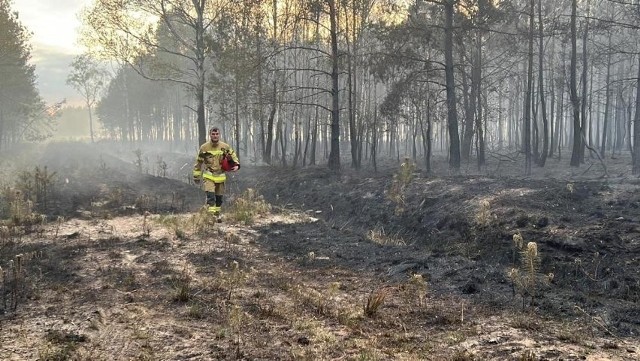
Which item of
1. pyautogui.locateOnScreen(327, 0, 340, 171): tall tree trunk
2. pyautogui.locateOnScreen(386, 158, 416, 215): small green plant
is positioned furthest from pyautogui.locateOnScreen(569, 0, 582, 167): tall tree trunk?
pyautogui.locateOnScreen(386, 158, 416, 215): small green plant

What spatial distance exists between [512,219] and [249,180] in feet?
41.9

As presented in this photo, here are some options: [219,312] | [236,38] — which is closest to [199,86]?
[236,38]

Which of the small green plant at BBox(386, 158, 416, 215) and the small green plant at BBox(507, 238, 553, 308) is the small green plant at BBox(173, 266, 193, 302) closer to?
the small green plant at BBox(507, 238, 553, 308)

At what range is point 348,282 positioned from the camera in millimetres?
5953

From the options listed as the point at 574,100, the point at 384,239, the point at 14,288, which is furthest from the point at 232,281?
the point at 574,100

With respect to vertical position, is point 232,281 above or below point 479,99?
below

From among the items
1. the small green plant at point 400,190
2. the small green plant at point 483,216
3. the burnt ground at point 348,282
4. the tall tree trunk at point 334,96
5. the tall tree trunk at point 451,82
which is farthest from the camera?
the tall tree trunk at point 451,82

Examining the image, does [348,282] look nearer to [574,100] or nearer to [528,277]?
[528,277]

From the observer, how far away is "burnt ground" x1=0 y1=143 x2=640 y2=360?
12.8ft

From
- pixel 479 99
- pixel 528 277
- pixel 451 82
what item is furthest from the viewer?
pixel 479 99

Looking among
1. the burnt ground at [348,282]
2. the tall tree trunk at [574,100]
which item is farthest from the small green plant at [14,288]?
the tall tree trunk at [574,100]

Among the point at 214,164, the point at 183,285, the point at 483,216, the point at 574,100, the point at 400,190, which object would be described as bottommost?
the point at 183,285

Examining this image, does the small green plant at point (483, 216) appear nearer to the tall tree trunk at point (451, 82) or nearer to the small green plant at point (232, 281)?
the small green plant at point (232, 281)

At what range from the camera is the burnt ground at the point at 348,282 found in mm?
3898
